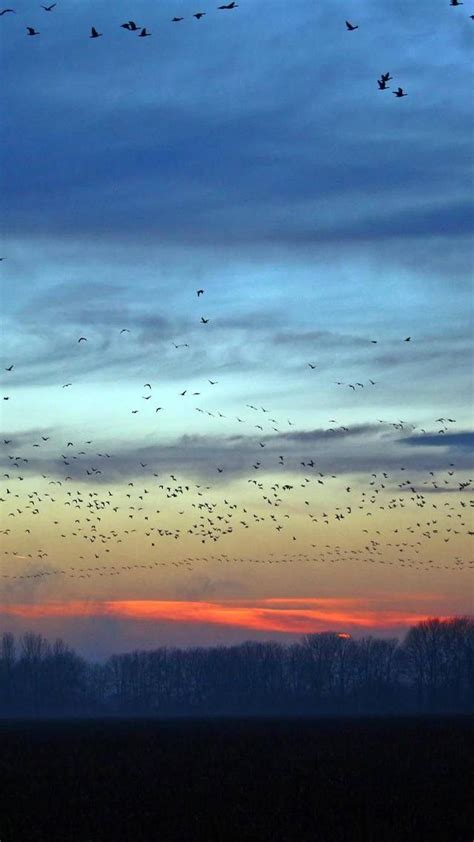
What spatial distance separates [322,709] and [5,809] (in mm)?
139775

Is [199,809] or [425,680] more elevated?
[199,809]

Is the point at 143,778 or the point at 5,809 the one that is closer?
the point at 5,809

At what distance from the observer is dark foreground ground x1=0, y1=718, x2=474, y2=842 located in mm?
28109

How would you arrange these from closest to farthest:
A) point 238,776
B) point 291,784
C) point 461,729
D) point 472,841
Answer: point 472,841
point 291,784
point 238,776
point 461,729

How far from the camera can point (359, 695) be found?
602ft

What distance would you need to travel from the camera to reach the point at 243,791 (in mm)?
34781

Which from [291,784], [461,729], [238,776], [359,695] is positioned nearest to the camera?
[291,784]

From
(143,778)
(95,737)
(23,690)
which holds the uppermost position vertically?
(143,778)

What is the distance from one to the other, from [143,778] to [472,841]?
1544 cm

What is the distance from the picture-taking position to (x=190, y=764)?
143 ft

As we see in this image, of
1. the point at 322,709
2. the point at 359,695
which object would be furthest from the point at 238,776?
the point at 359,695

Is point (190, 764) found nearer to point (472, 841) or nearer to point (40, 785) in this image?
point (40, 785)

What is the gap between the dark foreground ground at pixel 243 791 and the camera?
28109 millimetres

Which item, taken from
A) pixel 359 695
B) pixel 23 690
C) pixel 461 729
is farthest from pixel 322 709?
pixel 461 729
